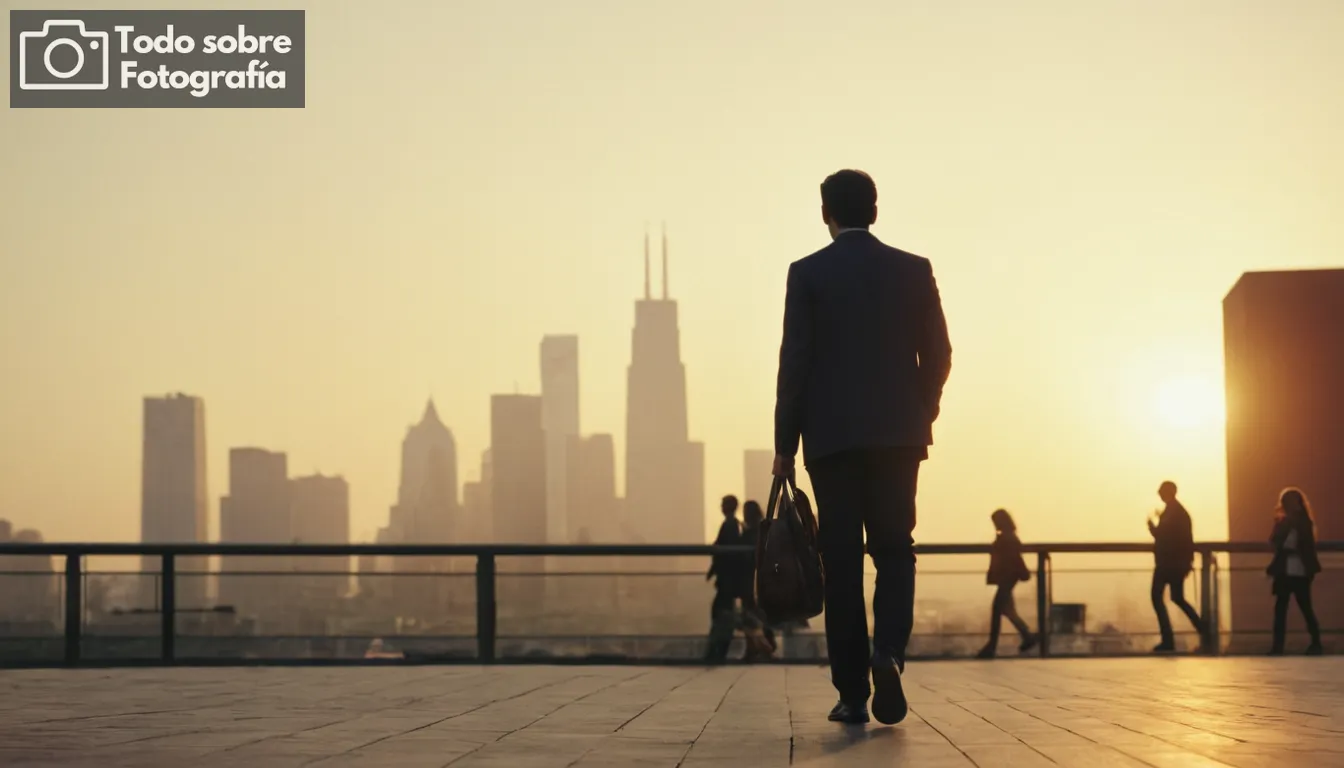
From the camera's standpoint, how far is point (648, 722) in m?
6.95

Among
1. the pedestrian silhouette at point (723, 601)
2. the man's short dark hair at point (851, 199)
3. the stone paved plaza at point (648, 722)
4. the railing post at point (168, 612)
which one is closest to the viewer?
the stone paved plaza at point (648, 722)

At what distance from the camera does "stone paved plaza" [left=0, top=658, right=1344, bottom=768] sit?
17.9 ft

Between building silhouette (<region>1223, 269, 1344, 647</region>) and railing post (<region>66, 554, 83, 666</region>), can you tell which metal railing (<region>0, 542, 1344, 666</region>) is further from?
building silhouette (<region>1223, 269, 1344, 647</region>)

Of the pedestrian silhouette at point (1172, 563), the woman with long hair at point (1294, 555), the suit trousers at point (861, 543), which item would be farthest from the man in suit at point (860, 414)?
the woman with long hair at point (1294, 555)

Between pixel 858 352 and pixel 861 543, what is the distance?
27.4 inches

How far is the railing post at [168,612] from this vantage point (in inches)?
535

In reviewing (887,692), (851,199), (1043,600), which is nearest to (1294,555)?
(1043,600)

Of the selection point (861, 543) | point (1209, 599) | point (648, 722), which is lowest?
point (1209, 599)

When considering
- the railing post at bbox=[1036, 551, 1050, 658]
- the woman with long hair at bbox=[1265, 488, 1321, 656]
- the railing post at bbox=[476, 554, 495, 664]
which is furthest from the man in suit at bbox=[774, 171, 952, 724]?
the woman with long hair at bbox=[1265, 488, 1321, 656]

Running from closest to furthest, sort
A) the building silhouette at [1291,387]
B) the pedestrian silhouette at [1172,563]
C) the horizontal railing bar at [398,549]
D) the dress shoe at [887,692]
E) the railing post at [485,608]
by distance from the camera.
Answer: the dress shoe at [887,692] < the horizontal railing bar at [398,549] < the railing post at [485,608] < the pedestrian silhouette at [1172,563] < the building silhouette at [1291,387]

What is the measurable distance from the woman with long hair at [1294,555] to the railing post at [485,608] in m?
7.38

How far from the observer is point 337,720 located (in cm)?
703

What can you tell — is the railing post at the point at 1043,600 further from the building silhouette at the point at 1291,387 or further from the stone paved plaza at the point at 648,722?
the building silhouette at the point at 1291,387

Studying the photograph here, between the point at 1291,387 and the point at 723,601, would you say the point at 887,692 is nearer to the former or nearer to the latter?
the point at 723,601
